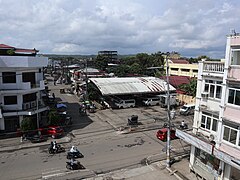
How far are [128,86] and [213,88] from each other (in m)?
27.0

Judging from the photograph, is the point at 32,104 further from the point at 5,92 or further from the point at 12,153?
the point at 12,153

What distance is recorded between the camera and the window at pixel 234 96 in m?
13.8

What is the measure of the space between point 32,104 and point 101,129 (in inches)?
372

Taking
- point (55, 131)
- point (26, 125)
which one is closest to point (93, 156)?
point (55, 131)

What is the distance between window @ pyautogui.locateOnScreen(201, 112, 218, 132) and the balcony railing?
330 centimetres

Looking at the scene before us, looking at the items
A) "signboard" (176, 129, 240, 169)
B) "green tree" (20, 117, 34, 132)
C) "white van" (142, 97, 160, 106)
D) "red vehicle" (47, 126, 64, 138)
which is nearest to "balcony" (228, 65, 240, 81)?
"signboard" (176, 129, 240, 169)

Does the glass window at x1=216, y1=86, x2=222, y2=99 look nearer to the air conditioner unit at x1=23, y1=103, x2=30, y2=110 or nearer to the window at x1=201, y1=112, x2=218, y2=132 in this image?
the window at x1=201, y1=112, x2=218, y2=132

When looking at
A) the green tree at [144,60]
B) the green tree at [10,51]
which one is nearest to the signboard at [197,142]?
the green tree at [10,51]

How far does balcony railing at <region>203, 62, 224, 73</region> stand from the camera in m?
15.4

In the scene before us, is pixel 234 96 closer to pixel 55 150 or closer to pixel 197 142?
pixel 197 142

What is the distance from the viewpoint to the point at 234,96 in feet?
45.8

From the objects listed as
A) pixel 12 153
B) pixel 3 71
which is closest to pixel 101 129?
pixel 12 153

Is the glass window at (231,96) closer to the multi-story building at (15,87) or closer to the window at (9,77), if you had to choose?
the multi-story building at (15,87)

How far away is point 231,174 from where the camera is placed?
14.7 metres
